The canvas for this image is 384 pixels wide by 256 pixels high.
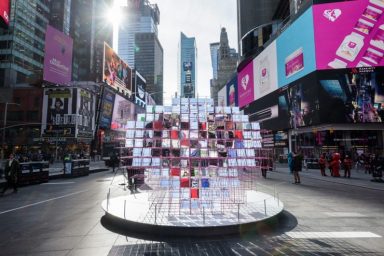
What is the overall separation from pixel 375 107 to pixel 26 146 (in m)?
58.3

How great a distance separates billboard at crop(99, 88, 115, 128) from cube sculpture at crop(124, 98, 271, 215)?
5870 centimetres

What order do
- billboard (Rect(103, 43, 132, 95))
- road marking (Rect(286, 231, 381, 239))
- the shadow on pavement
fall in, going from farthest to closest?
billboard (Rect(103, 43, 132, 95))
the shadow on pavement
road marking (Rect(286, 231, 381, 239))

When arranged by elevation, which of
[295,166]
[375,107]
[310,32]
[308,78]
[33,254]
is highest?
[310,32]

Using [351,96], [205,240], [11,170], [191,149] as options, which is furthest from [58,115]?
[205,240]

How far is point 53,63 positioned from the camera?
32.2 metres

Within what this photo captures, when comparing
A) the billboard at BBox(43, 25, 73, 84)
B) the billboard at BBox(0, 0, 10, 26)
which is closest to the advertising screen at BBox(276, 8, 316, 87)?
the billboard at BBox(43, 25, 73, 84)

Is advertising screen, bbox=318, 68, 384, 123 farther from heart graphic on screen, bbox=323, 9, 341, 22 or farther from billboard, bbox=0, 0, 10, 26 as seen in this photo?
billboard, bbox=0, 0, 10, 26

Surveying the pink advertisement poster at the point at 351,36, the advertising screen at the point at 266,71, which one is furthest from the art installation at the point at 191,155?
the advertising screen at the point at 266,71

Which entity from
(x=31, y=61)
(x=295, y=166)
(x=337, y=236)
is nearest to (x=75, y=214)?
(x=337, y=236)

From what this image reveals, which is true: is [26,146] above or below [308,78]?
below

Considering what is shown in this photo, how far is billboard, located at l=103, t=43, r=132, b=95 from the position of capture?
205 feet

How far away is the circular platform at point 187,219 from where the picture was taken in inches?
246

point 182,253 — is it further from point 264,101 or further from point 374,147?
point 264,101

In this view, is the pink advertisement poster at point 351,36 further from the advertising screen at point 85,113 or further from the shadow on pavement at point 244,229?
Answer: the advertising screen at point 85,113
